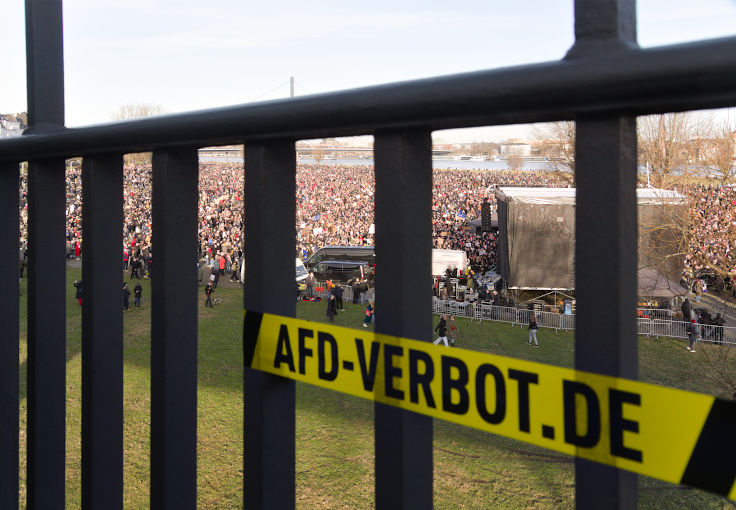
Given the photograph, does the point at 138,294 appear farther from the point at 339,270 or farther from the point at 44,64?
the point at 44,64

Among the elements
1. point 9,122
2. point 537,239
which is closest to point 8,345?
point 9,122

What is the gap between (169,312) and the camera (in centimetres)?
139

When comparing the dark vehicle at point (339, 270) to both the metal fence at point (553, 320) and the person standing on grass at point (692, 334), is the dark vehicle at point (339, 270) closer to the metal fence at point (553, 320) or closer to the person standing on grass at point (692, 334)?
the metal fence at point (553, 320)

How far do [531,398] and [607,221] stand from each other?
27 cm

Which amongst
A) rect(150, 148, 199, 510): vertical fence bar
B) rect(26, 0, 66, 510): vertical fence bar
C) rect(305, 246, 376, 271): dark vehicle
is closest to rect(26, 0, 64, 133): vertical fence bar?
rect(26, 0, 66, 510): vertical fence bar

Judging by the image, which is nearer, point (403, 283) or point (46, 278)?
point (403, 283)

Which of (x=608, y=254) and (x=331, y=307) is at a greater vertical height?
(x=608, y=254)

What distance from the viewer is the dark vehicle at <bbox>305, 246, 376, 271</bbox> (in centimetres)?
3075

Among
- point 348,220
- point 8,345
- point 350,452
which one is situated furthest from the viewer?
point 348,220

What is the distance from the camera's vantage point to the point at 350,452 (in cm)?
1472

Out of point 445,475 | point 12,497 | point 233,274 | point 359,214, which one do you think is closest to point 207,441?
point 445,475

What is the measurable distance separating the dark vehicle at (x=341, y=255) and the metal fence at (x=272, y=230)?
1118 inches

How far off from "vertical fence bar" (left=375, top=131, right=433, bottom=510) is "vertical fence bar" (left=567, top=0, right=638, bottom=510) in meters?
0.26

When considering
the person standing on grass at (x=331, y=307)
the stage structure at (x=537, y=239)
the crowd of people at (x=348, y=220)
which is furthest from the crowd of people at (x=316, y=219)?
the person standing on grass at (x=331, y=307)
